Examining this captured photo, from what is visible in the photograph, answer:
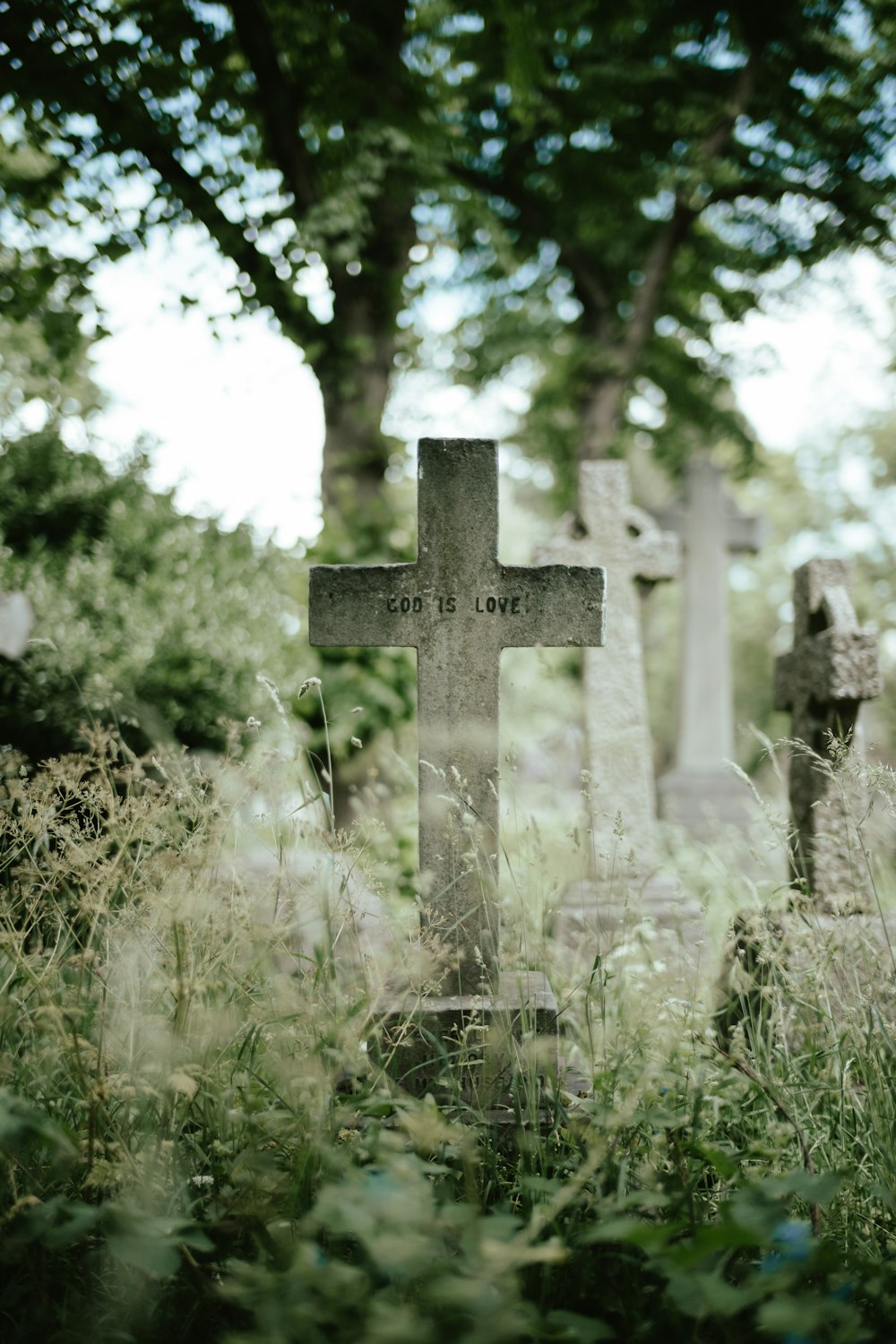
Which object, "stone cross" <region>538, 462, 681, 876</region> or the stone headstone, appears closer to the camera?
"stone cross" <region>538, 462, 681, 876</region>

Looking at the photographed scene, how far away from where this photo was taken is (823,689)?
3.58 metres

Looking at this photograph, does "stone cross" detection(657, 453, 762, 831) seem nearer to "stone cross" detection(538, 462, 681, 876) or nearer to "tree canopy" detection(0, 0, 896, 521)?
"tree canopy" detection(0, 0, 896, 521)

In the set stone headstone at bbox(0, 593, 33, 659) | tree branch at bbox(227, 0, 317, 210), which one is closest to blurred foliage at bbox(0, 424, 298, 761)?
stone headstone at bbox(0, 593, 33, 659)

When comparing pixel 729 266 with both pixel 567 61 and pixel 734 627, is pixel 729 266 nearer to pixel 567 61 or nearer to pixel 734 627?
pixel 567 61

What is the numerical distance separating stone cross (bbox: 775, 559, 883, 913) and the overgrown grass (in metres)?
0.95

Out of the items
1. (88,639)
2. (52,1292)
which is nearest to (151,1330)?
(52,1292)

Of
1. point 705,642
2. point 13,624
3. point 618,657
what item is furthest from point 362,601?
point 705,642

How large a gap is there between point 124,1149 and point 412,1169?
25.8 inches

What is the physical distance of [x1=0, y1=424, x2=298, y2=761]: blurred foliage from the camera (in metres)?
5.41

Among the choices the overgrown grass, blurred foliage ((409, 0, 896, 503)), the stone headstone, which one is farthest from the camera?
blurred foliage ((409, 0, 896, 503))

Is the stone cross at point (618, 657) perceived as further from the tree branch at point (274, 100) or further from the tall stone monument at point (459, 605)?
the tree branch at point (274, 100)

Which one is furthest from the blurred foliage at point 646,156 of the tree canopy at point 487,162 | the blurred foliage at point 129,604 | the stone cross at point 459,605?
the stone cross at point 459,605

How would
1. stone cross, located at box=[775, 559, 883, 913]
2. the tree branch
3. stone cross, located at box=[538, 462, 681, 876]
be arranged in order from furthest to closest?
the tree branch, stone cross, located at box=[538, 462, 681, 876], stone cross, located at box=[775, 559, 883, 913]

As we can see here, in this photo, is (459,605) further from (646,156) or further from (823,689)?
(646,156)
